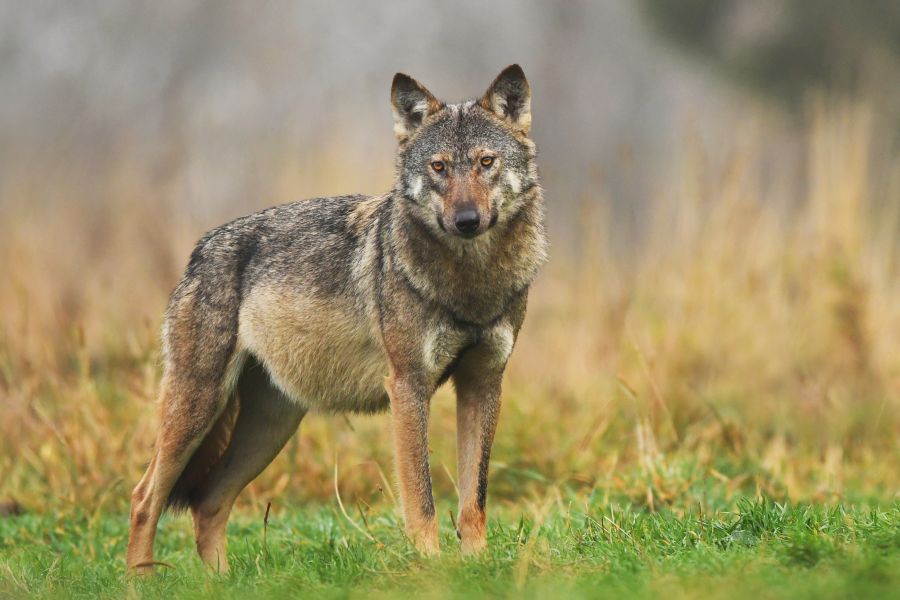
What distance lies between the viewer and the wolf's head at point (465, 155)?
16.2 feet

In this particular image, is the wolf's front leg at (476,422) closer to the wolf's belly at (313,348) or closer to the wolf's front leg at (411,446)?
the wolf's front leg at (411,446)

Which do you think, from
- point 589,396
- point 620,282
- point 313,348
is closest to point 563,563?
point 313,348

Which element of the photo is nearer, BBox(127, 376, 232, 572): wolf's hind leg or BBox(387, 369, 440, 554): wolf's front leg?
BBox(387, 369, 440, 554): wolf's front leg

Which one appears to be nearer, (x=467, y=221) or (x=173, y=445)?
(x=467, y=221)

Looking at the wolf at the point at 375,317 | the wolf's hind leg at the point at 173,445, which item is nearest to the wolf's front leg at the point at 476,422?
the wolf at the point at 375,317

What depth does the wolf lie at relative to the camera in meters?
5.12

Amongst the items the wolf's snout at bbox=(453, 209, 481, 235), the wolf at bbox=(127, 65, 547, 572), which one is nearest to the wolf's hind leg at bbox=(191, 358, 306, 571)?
the wolf at bbox=(127, 65, 547, 572)

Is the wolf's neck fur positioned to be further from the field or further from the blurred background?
the field

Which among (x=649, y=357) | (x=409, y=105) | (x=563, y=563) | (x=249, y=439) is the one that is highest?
(x=409, y=105)

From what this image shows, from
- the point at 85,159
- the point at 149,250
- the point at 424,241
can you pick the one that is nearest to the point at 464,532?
the point at 424,241

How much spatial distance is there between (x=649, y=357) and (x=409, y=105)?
307cm

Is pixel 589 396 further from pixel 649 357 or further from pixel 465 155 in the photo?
pixel 465 155

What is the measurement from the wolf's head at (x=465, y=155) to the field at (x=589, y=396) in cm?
143

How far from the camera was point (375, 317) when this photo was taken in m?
5.39
